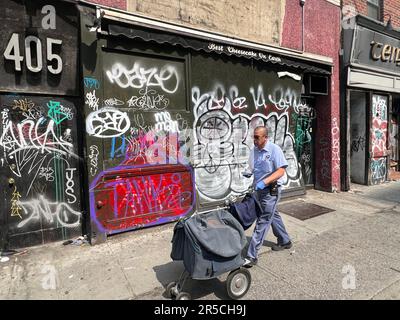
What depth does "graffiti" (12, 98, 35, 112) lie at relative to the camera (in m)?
4.10

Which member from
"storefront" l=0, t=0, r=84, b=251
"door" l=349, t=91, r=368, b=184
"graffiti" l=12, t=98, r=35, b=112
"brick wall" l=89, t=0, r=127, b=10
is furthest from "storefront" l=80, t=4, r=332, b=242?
"door" l=349, t=91, r=368, b=184

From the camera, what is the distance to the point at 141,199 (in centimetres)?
488

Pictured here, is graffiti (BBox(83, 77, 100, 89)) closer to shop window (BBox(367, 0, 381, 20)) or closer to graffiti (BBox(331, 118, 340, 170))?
graffiti (BBox(331, 118, 340, 170))

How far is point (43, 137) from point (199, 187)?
2695 millimetres

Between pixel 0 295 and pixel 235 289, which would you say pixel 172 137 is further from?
pixel 0 295

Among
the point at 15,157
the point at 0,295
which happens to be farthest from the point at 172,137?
the point at 0,295

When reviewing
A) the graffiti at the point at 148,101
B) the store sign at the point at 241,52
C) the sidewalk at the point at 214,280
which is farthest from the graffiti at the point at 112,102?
the sidewalk at the point at 214,280

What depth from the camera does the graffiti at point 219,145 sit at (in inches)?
219

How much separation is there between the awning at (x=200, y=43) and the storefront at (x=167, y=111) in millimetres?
18

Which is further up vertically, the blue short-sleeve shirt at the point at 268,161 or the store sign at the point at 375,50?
the store sign at the point at 375,50

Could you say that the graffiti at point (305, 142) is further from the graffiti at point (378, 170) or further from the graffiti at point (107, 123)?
the graffiti at point (107, 123)

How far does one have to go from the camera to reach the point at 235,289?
3.08 m

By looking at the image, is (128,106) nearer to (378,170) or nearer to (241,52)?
(241,52)

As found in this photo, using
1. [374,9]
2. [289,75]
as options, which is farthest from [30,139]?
[374,9]
